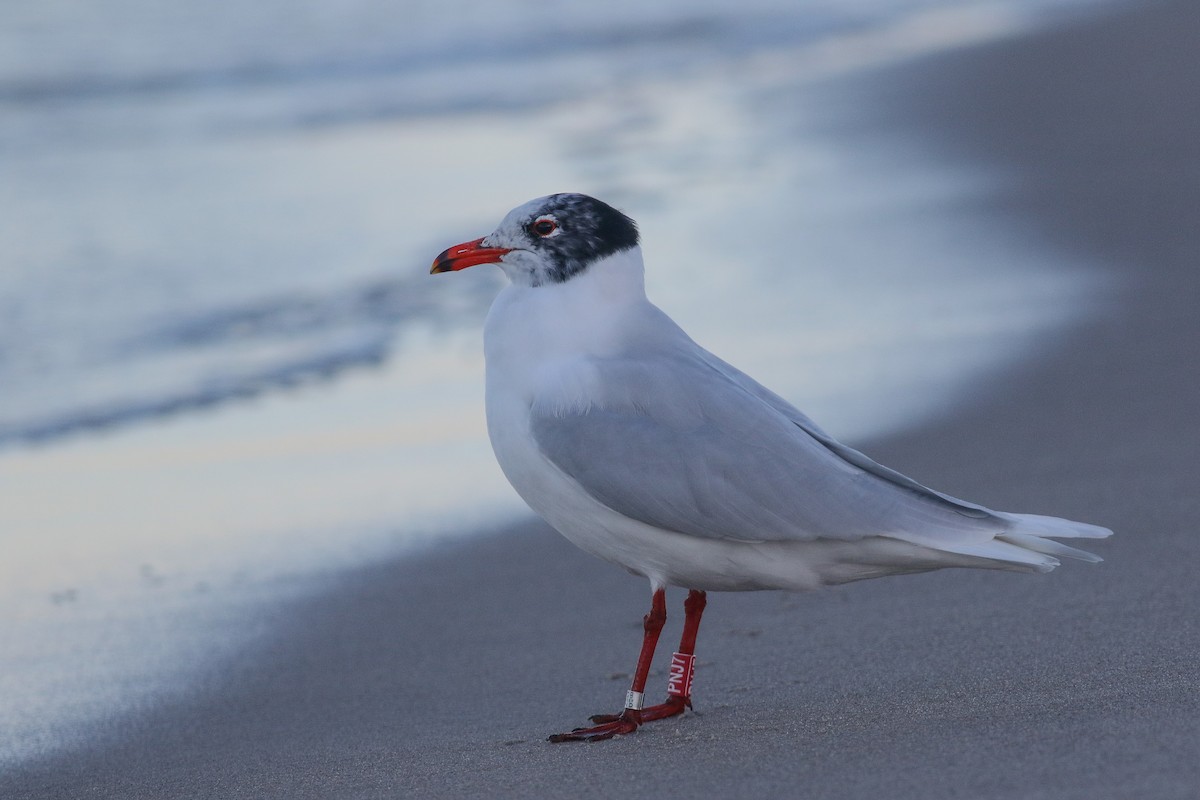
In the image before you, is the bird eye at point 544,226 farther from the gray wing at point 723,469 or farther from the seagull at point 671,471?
the gray wing at point 723,469

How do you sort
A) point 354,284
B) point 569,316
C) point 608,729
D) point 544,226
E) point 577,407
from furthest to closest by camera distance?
point 354,284 < point 544,226 < point 569,316 < point 577,407 < point 608,729

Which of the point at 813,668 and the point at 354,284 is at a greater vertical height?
the point at 354,284

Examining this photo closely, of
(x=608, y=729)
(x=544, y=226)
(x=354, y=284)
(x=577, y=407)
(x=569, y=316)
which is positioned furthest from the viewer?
(x=354, y=284)

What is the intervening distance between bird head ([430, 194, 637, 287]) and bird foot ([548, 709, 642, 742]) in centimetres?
110

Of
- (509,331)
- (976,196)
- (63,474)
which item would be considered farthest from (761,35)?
(509,331)

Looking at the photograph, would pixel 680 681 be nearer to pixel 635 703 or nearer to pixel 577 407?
pixel 635 703

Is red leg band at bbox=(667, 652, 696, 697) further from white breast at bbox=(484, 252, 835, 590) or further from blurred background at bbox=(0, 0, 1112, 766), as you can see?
blurred background at bbox=(0, 0, 1112, 766)

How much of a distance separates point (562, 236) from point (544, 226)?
55mm

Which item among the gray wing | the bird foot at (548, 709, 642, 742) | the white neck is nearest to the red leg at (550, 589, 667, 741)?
the bird foot at (548, 709, 642, 742)

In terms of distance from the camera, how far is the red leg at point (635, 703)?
3713 millimetres

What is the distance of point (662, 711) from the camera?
12.7 ft

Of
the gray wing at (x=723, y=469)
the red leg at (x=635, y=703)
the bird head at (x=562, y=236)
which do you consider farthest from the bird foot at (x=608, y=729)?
the bird head at (x=562, y=236)

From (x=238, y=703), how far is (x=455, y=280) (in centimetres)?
575

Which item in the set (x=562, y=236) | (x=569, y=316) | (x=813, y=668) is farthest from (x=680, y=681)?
(x=562, y=236)
